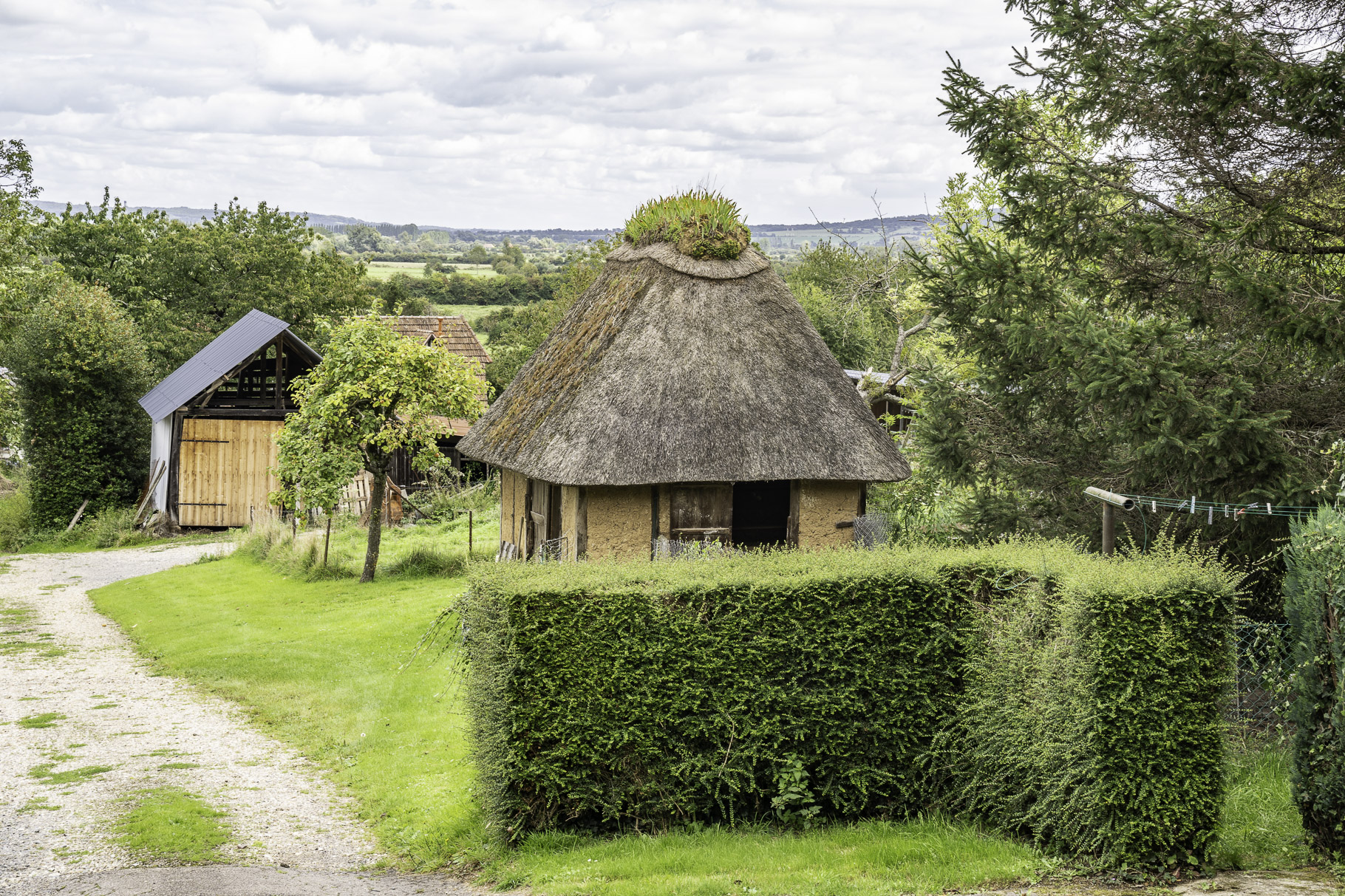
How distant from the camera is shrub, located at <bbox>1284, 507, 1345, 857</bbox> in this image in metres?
6.19

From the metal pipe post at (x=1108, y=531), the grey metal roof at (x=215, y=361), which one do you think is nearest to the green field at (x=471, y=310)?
the grey metal roof at (x=215, y=361)

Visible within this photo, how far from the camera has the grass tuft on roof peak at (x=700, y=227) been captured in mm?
15359

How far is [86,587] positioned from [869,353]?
30.4 meters

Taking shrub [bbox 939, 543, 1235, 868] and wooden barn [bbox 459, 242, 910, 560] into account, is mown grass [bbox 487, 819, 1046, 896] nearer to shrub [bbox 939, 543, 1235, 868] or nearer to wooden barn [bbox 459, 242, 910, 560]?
shrub [bbox 939, 543, 1235, 868]

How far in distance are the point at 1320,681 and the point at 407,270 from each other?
10395cm

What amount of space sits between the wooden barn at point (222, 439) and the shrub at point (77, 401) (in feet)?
6.27

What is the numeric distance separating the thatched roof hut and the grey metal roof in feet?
52.2

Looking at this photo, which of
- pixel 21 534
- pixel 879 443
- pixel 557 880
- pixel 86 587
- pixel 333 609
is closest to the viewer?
pixel 557 880

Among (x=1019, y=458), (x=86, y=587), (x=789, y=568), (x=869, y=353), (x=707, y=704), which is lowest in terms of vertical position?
(x=86, y=587)

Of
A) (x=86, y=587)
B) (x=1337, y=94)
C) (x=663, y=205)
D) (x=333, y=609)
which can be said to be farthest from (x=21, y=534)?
→ (x=1337, y=94)

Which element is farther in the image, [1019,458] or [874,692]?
[1019,458]

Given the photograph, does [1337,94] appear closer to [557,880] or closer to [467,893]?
[557,880]

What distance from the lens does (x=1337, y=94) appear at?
8758 millimetres

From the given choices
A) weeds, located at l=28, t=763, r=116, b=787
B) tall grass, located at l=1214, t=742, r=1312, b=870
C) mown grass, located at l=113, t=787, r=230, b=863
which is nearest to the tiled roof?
weeds, located at l=28, t=763, r=116, b=787
